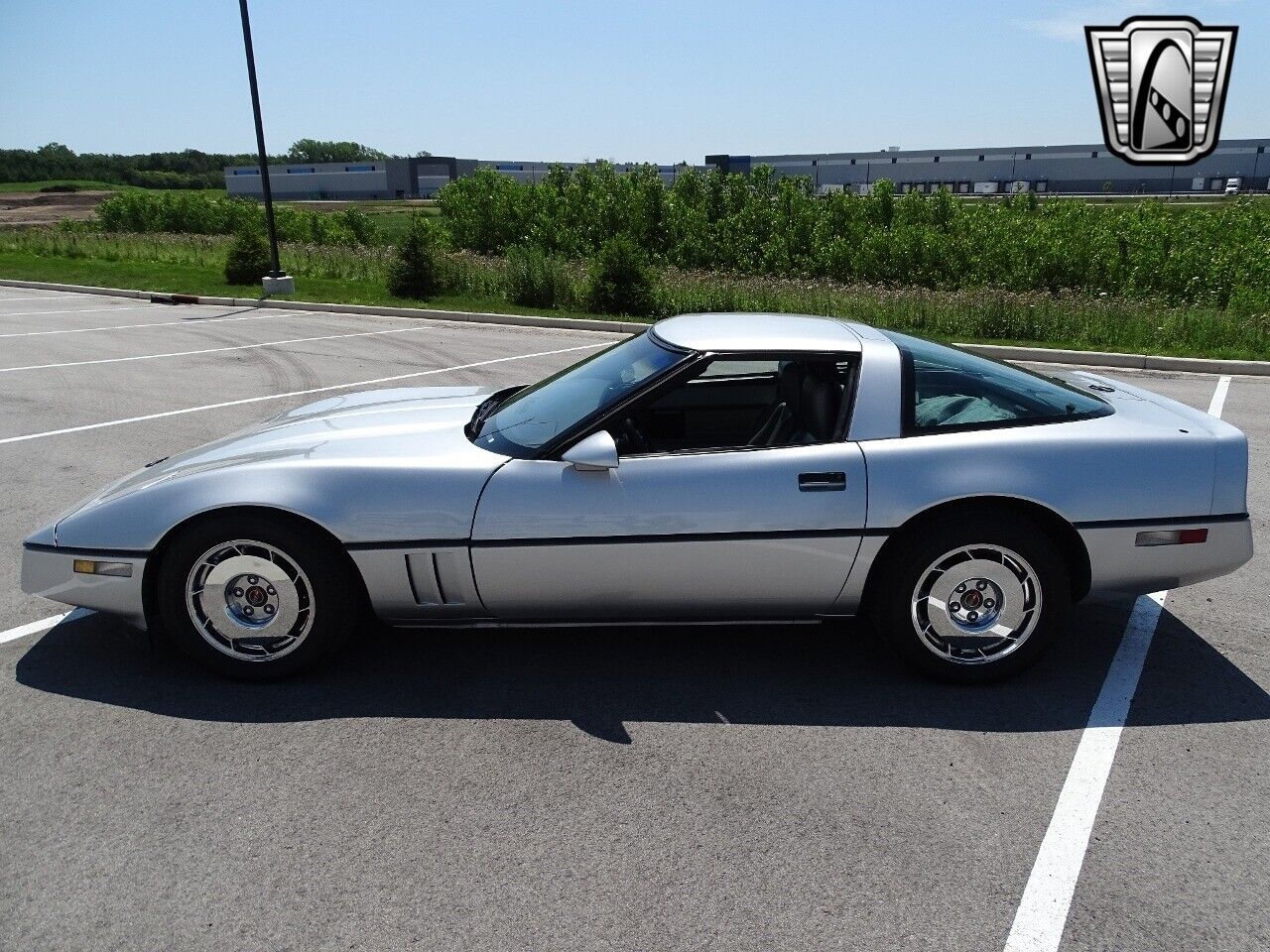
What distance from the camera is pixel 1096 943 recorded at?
2.61m

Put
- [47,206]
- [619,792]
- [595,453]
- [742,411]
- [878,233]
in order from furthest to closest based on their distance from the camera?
[47,206] → [878,233] → [742,411] → [595,453] → [619,792]

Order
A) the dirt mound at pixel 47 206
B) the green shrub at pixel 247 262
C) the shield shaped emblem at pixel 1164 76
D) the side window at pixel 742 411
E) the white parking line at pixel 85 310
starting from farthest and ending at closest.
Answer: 1. the dirt mound at pixel 47 206
2. the green shrub at pixel 247 262
3. the white parking line at pixel 85 310
4. the shield shaped emblem at pixel 1164 76
5. the side window at pixel 742 411

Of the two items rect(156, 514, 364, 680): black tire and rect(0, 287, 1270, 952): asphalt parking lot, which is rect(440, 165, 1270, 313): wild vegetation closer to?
rect(0, 287, 1270, 952): asphalt parking lot

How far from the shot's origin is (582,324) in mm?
17281

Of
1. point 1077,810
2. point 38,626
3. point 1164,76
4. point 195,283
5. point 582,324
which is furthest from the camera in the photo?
point 195,283

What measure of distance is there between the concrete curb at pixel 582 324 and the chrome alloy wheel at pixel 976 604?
3.02 meters

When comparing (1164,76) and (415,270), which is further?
(415,270)

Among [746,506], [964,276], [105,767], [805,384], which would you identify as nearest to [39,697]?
[105,767]

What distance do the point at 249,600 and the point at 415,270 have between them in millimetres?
18161

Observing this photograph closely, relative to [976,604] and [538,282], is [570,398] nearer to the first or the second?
[976,604]

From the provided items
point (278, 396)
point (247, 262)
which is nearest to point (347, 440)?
point (278, 396)

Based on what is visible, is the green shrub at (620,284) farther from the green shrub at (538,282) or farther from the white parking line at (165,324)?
the white parking line at (165,324)

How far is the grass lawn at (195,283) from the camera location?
65.5ft

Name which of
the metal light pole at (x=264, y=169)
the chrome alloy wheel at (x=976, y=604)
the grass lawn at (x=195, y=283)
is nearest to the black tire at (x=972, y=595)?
the chrome alloy wheel at (x=976, y=604)
